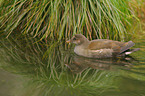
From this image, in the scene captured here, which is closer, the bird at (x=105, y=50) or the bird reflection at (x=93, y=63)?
the bird reflection at (x=93, y=63)

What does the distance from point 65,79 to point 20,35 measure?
10.6ft

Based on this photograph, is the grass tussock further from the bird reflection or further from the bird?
the bird reflection

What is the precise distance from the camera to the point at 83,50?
4473 mm

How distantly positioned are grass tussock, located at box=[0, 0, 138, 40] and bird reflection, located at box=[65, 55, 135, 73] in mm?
1200

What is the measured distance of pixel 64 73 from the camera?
136 inches

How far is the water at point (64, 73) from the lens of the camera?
9.10 feet

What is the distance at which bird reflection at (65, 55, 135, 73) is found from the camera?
146 inches

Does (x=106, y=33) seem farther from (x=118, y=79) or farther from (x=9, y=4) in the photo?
(x=9, y=4)

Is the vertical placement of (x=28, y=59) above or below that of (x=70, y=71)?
above

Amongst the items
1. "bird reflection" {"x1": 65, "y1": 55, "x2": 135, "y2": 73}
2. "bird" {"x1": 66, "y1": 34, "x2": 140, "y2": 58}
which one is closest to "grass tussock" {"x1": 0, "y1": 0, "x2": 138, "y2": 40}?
"bird" {"x1": 66, "y1": 34, "x2": 140, "y2": 58}

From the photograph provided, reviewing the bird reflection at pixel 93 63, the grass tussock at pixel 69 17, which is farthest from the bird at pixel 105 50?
the grass tussock at pixel 69 17

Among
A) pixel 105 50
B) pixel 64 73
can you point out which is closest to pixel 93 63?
pixel 105 50

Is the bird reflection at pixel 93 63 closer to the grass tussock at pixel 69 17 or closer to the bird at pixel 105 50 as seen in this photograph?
the bird at pixel 105 50

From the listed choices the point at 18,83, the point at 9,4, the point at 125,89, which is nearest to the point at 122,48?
the point at 125,89
